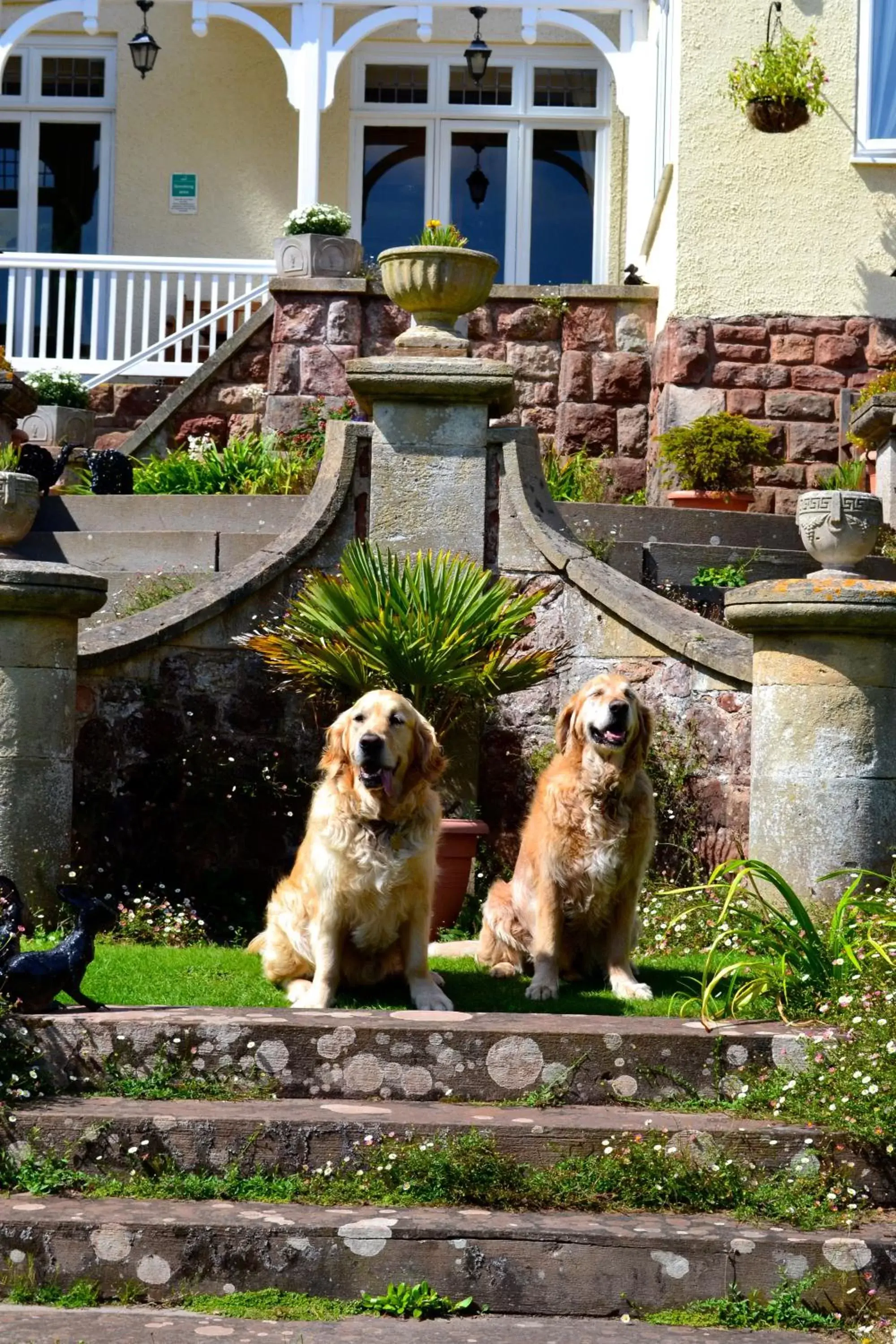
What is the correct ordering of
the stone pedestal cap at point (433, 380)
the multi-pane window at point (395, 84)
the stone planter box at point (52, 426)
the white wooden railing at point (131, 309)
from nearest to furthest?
the stone pedestal cap at point (433, 380), the stone planter box at point (52, 426), the white wooden railing at point (131, 309), the multi-pane window at point (395, 84)

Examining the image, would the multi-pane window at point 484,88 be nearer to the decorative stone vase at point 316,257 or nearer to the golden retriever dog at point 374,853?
the decorative stone vase at point 316,257

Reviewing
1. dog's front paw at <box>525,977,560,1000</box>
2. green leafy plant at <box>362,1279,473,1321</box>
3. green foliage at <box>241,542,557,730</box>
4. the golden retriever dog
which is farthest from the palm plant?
green foliage at <box>241,542,557,730</box>

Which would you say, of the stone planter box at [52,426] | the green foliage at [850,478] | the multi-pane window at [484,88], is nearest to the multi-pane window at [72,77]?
the multi-pane window at [484,88]

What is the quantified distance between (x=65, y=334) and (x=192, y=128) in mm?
2379

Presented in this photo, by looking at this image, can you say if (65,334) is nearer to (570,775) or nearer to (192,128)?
(192,128)

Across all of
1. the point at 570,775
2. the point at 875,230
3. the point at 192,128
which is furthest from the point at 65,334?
the point at 570,775

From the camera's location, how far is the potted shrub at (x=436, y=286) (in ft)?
27.3

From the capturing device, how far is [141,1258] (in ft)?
14.2

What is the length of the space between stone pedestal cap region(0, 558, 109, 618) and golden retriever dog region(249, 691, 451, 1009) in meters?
1.40

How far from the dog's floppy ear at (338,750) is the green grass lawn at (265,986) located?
78 centimetres

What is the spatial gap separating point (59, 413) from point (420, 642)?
25.3ft

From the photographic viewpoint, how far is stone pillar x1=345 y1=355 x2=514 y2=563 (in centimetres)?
816

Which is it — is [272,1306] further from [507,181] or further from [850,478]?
[507,181]

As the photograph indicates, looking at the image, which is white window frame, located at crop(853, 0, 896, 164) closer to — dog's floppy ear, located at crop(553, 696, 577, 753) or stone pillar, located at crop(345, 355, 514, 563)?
stone pillar, located at crop(345, 355, 514, 563)
